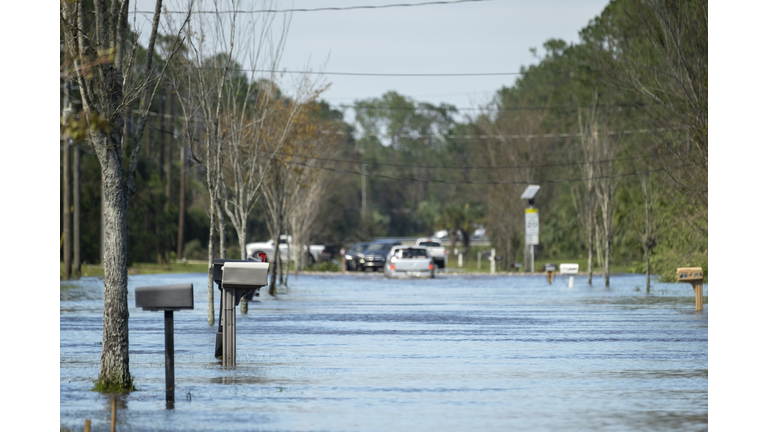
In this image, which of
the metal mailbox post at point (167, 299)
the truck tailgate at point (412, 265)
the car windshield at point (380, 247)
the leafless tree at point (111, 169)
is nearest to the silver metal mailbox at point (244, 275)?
the leafless tree at point (111, 169)

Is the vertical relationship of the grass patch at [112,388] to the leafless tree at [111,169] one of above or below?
below

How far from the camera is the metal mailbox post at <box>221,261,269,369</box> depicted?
38.4ft

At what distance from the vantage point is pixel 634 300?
1051 inches

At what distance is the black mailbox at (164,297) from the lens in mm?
9266

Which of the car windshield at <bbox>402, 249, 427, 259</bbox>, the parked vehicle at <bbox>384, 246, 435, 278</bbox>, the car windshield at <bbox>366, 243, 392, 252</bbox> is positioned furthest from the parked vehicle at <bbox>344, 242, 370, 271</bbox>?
the parked vehicle at <bbox>384, 246, 435, 278</bbox>

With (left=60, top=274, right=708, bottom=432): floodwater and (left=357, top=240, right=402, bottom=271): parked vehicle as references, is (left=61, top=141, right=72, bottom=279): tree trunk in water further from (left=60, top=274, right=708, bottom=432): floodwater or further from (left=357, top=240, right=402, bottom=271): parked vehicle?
(left=357, top=240, right=402, bottom=271): parked vehicle

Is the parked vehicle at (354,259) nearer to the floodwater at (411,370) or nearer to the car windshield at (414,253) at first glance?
the car windshield at (414,253)

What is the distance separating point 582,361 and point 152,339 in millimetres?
7000

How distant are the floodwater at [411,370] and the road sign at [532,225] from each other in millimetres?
18940

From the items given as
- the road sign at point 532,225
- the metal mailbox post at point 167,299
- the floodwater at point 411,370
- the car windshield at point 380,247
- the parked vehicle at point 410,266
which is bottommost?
the floodwater at point 411,370

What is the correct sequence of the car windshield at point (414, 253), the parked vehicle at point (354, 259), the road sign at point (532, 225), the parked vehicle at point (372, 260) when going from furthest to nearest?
Result: 1. the parked vehicle at point (354, 259)
2. the parked vehicle at point (372, 260)
3. the road sign at point (532, 225)
4. the car windshield at point (414, 253)

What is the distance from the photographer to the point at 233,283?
11750 mm

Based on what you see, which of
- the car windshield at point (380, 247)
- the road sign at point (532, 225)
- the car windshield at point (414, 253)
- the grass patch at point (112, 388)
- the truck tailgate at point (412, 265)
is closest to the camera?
the grass patch at point (112, 388)

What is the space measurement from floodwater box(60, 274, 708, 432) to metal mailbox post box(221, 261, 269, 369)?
48 cm
